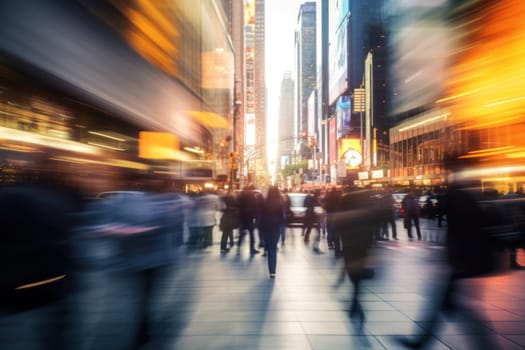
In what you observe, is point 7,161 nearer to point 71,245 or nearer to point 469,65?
point 71,245

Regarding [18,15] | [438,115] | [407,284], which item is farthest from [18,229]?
[407,284]

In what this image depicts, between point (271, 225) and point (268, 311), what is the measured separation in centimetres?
335

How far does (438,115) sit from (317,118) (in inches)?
6488

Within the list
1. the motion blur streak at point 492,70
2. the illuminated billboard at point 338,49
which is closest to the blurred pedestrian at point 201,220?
the motion blur streak at point 492,70

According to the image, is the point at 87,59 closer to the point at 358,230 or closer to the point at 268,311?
the point at 268,311

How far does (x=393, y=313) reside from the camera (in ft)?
23.5

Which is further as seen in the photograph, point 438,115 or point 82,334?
point 438,115

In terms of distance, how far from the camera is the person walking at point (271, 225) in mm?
10242

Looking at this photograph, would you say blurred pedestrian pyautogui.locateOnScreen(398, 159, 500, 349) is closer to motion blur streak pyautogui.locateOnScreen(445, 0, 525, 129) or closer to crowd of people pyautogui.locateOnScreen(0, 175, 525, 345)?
crowd of people pyautogui.locateOnScreen(0, 175, 525, 345)

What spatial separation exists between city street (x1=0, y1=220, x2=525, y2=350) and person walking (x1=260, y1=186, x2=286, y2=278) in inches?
16.9

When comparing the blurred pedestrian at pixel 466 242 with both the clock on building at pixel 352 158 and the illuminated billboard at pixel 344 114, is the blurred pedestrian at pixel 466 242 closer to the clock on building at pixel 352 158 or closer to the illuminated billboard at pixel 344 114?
the clock on building at pixel 352 158

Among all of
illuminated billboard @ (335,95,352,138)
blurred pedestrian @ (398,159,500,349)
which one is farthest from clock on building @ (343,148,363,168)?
blurred pedestrian @ (398,159,500,349)

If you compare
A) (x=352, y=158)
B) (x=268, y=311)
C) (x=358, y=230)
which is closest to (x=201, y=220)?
(x=268, y=311)

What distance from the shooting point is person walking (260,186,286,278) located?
403 inches
